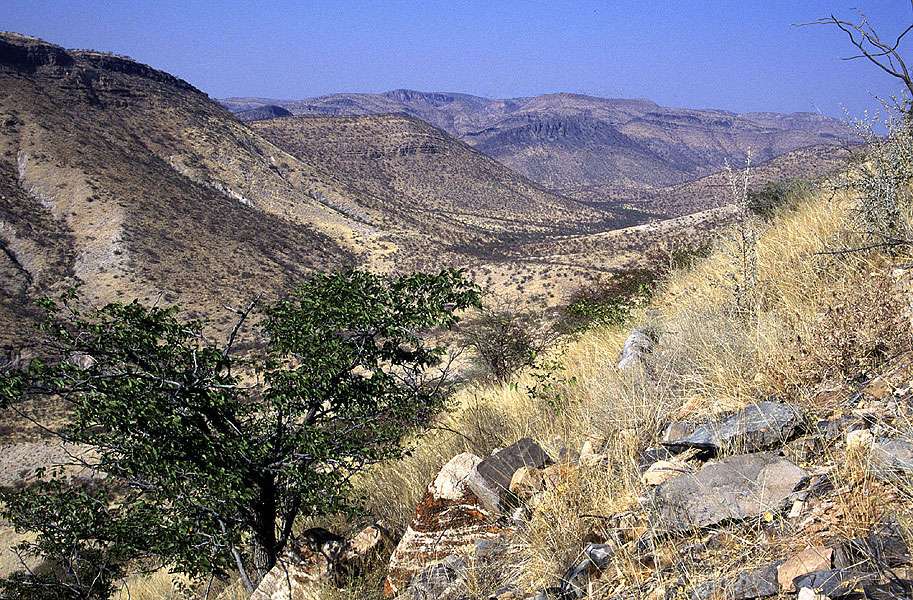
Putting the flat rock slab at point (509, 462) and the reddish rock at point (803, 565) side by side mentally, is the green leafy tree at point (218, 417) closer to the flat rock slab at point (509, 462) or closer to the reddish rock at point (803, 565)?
the flat rock slab at point (509, 462)

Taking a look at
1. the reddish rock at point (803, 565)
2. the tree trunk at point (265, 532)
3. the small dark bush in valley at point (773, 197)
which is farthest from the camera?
the small dark bush in valley at point (773, 197)

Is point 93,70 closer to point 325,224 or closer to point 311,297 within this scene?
point 325,224

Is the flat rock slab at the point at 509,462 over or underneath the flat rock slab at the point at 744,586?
underneath

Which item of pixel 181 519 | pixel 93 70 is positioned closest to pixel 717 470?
pixel 181 519

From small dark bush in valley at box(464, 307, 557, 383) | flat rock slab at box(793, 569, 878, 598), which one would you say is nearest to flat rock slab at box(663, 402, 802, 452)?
A: flat rock slab at box(793, 569, 878, 598)

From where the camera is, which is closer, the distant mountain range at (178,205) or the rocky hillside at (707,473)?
the rocky hillside at (707,473)

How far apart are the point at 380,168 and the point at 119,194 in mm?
52519

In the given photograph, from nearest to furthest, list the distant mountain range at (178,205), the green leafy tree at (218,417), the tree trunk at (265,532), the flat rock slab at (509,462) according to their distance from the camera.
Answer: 1. the flat rock slab at (509,462)
2. the green leafy tree at (218,417)
3. the tree trunk at (265,532)
4. the distant mountain range at (178,205)

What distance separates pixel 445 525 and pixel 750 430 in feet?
5.83

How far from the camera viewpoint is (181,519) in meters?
4.43

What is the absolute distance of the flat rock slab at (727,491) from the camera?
92.7 inches

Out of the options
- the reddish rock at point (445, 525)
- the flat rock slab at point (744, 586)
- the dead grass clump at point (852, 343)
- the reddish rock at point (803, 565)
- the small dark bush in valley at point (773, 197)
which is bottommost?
the reddish rock at point (445, 525)

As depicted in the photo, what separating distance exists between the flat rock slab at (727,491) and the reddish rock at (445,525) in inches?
41.2

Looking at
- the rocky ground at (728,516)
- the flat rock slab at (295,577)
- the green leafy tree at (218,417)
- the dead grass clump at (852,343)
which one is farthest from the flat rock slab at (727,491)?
the green leafy tree at (218,417)
